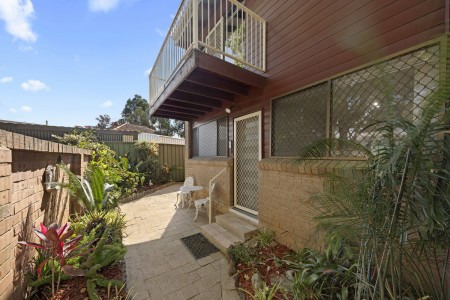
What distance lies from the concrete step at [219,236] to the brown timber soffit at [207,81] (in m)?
3.04

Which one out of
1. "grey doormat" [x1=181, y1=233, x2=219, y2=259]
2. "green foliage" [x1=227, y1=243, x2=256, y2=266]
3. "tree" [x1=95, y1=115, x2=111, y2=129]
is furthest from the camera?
"tree" [x1=95, y1=115, x2=111, y2=129]

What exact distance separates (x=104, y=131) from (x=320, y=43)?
1111 cm

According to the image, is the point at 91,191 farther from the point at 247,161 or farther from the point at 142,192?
the point at 142,192

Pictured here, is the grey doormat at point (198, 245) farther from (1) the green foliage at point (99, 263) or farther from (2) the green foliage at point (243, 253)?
(1) the green foliage at point (99, 263)

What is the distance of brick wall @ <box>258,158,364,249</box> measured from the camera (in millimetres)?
2504

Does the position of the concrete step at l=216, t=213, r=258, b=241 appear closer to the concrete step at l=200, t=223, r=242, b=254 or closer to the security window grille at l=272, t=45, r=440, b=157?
the concrete step at l=200, t=223, r=242, b=254

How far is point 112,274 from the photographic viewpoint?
7.90ft

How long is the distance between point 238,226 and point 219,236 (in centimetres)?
44

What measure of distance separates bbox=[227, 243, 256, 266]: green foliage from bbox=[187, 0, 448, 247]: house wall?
68cm

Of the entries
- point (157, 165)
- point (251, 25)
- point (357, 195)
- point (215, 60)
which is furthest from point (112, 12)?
point (357, 195)

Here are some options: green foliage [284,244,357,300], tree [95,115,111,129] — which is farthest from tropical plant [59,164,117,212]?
tree [95,115,111,129]

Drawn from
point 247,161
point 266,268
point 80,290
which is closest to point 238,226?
point 266,268

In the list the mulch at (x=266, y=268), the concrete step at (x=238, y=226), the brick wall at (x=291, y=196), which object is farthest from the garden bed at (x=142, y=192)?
the mulch at (x=266, y=268)

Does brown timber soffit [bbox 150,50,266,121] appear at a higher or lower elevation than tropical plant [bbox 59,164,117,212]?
higher
